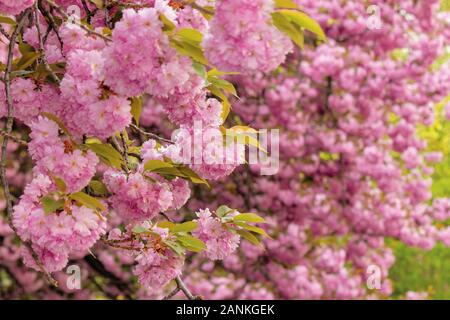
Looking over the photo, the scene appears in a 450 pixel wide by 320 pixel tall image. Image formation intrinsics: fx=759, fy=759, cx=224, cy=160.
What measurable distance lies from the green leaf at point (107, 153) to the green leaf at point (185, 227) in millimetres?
265

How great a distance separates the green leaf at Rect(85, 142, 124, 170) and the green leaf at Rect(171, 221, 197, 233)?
265 mm

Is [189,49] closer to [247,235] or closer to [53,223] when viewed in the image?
[53,223]

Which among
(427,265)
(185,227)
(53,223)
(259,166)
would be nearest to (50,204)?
(53,223)

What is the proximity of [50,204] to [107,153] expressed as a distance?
0.23 metres

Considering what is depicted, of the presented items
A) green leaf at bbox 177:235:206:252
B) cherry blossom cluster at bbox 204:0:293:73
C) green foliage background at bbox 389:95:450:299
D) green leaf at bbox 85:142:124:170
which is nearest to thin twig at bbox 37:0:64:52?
green leaf at bbox 85:142:124:170

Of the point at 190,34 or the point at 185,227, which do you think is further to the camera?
the point at 185,227

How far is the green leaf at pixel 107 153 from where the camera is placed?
1.92 m

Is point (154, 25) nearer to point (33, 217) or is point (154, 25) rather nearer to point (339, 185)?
point (33, 217)

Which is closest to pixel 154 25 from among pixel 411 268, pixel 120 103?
pixel 120 103

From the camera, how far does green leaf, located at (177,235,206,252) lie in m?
2.07

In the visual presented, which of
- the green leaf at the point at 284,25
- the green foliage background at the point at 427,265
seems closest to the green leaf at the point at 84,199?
the green leaf at the point at 284,25

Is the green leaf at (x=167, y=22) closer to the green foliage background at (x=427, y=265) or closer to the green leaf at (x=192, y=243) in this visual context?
the green leaf at (x=192, y=243)

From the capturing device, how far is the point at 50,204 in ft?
5.83

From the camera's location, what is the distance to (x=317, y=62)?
613 centimetres
